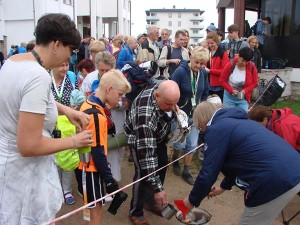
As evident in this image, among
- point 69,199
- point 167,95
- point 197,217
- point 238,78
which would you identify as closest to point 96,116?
point 167,95

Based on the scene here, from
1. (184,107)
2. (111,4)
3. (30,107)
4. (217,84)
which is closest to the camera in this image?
(30,107)

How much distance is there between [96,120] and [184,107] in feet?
7.31

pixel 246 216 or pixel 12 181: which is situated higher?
pixel 12 181

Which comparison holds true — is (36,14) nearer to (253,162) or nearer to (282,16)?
(282,16)

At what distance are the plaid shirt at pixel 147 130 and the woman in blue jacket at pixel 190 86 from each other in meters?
1.48

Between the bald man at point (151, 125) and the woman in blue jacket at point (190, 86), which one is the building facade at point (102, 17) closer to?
the woman in blue jacket at point (190, 86)

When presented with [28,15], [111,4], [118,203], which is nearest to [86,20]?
[111,4]

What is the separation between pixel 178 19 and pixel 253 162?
127 m

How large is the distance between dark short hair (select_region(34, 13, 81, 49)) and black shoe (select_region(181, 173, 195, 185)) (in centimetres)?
335

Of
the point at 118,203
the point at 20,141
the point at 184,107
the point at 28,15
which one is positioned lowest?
the point at 118,203

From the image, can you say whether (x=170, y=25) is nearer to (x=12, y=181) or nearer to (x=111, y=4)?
(x=111, y=4)

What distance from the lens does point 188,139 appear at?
4.78 meters

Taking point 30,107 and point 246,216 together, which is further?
point 246,216

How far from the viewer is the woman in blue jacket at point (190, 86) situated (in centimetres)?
457
